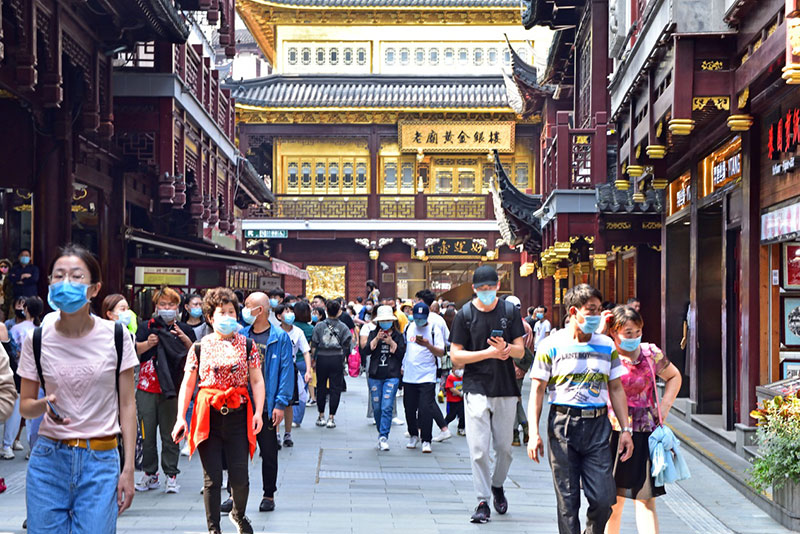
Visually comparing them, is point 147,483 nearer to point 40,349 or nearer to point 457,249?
point 40,349

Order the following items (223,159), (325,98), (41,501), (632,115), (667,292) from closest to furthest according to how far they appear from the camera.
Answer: (41,501) < (632,115) < (667,292) < (223,159) < (325,98)

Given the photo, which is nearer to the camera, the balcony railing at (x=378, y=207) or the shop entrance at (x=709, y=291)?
the shop entrance at (x=709, y=291)

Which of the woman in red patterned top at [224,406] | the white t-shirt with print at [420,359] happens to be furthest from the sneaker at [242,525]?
the white t-shirt with print at [420,359]

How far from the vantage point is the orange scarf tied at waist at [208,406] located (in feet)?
24.1

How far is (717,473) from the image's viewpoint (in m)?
11.2

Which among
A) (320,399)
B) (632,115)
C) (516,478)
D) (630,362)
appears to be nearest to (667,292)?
(632,115)

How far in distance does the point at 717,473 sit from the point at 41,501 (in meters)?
8.18

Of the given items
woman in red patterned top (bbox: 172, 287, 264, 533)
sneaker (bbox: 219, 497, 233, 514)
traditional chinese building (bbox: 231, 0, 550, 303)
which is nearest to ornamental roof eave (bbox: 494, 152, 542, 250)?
traditional chinese building (bbox: 231, 0, 550, 303)

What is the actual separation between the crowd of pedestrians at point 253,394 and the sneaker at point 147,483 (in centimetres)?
1

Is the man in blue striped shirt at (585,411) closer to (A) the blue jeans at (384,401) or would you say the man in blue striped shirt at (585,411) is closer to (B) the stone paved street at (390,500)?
(B) the stone paved street at (390,500)

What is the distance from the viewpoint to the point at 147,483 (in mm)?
9820

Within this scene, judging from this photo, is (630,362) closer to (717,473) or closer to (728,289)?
(717,473)

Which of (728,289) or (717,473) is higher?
(728,289)

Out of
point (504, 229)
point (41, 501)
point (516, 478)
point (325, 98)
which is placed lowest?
point (516, 478)
